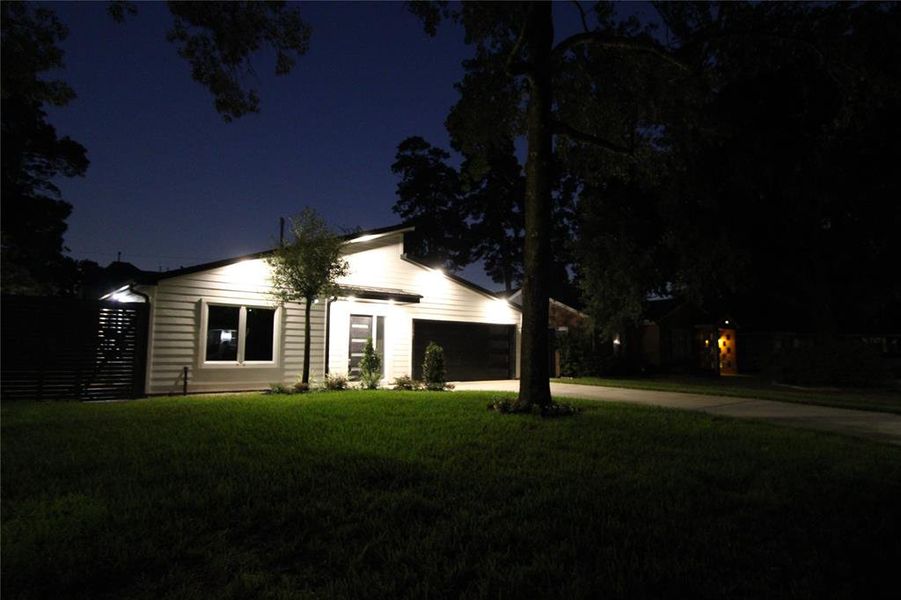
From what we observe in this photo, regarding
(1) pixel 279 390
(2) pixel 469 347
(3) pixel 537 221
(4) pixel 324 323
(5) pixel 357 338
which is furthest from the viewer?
(2) pixel 469 347

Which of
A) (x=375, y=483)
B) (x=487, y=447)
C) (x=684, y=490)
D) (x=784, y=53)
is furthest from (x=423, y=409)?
(x=784, y=53)

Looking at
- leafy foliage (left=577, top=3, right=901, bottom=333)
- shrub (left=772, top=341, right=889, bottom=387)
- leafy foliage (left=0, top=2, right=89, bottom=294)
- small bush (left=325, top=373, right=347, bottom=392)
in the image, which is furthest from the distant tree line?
leafy foliage (left=0, top=2, right=89, bottom=294)

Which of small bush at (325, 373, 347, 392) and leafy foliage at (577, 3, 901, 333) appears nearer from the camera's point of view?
leafy foliage at (577, 3, 901, 333)

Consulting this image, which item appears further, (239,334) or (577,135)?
(239,334)

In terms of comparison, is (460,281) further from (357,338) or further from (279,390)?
(279,390)

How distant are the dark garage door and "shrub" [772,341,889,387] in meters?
9.06

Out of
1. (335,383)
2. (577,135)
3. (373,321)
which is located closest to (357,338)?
(373,321)

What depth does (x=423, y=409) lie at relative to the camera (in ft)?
27.3

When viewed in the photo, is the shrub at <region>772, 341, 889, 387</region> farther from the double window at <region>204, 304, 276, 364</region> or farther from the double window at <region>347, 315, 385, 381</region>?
the double window at <region>204, 304, 276, 364</region>

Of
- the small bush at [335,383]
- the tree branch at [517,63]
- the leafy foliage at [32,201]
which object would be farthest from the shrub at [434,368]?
the leafy foliage at [32,201]

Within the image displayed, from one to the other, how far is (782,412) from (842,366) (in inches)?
292

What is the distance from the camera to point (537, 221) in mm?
8945

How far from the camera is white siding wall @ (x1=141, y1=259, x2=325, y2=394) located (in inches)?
433

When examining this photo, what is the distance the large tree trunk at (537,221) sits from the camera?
863 cm
